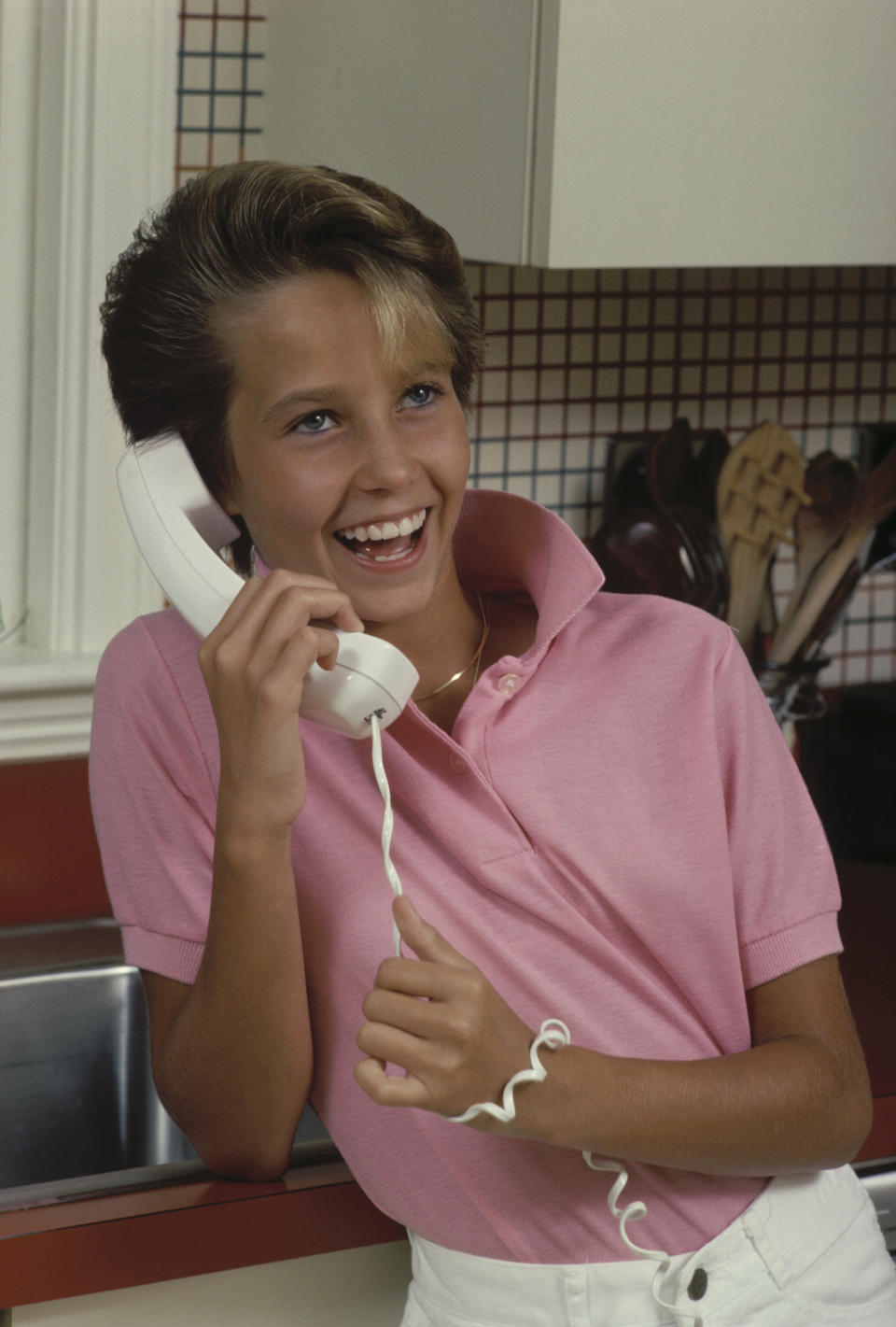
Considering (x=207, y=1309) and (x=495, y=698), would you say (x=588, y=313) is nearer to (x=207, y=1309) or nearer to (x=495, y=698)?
(x=495, y=698)

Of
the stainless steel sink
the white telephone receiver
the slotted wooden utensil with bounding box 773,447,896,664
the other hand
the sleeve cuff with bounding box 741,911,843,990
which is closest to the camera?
the other hand

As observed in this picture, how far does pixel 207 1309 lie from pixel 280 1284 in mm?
53

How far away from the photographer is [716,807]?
44.2 inches

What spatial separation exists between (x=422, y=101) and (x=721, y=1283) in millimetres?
1011

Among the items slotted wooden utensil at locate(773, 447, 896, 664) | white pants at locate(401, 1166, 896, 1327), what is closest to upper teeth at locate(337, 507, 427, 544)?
white pants at locate(401, 1166, 896, 1327)

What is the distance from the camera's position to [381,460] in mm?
1055

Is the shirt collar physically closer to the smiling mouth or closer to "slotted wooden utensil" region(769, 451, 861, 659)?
the smiling mouth

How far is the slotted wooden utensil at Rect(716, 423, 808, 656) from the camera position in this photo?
1.79 metres

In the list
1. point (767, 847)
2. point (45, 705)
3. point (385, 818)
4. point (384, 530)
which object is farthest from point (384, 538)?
point (45, 705)

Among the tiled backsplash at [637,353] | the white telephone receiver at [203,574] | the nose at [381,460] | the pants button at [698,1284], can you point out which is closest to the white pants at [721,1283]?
the pants button at [698,1284]

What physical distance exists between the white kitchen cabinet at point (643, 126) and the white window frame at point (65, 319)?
23cm

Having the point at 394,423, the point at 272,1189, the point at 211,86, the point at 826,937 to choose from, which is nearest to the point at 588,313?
the point at 211,86

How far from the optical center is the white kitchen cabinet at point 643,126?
1.34 m

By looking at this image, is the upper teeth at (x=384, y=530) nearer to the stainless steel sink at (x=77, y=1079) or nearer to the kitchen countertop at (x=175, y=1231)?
the kitchen countertop at (x=175, y=1231)
